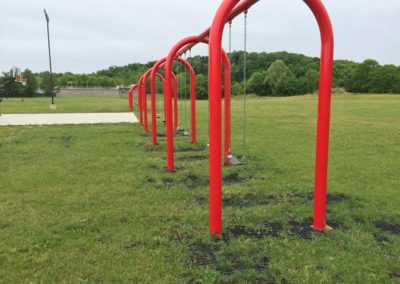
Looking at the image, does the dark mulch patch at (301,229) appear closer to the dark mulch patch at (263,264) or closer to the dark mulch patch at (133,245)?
the dark mulch patch at (263,264)

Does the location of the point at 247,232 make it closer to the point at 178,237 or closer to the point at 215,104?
the point at 178,237

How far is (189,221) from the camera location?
3.88 meters

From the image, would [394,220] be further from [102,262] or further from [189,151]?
[189,151]

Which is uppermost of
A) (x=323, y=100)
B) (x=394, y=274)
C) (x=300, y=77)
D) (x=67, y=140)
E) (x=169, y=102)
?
(x=300, y=77)

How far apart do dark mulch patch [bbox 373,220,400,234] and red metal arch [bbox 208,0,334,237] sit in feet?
1.92

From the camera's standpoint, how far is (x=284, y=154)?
7.42 meters

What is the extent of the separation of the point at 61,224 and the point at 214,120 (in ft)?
6.22

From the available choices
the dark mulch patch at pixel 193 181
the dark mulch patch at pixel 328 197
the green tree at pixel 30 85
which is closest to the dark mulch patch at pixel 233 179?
the dark mulch patch at pixel 193 181

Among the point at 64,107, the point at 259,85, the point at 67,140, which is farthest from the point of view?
the point at 259,85

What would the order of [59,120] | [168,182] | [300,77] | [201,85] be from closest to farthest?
[168,182], [59,120], [201,85], [300,77]

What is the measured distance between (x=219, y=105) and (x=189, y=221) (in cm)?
128

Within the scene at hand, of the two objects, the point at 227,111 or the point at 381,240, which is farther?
the point at 227,111

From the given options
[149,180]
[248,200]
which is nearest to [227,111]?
[149,180]

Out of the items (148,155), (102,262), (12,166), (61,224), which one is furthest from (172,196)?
(12,166)
